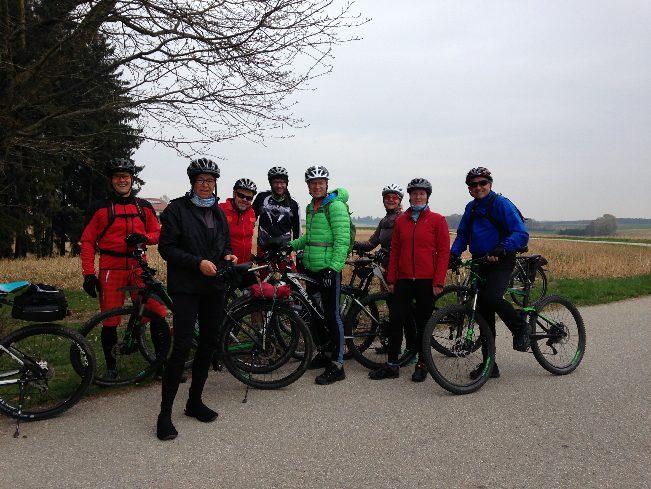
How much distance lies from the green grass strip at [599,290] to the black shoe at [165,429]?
8929mm

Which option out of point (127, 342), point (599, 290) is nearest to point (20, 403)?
point (127, 342)

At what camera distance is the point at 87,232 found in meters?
4.67

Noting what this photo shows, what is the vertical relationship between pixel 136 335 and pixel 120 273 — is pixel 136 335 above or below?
below

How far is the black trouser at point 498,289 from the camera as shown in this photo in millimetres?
4891

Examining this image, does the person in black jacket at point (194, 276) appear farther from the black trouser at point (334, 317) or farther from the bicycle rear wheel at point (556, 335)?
the bicycle rear wheel at point (556, 335)

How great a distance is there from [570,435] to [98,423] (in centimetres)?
359

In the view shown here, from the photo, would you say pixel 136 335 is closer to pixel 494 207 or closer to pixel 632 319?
pixel 494 207

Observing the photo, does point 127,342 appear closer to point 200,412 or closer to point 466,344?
point 200,412

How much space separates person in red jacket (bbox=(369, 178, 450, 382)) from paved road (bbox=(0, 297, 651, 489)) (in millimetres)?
355

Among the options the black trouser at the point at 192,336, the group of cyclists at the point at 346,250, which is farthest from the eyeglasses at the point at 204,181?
the black trouser at the point at 192,336

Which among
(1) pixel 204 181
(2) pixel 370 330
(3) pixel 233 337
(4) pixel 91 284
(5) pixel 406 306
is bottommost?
(2) pixel 370 330

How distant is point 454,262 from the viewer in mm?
5223

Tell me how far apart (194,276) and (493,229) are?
119 inches

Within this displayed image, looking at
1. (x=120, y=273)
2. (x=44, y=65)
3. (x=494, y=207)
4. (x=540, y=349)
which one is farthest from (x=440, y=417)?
(x=44, y=65)
